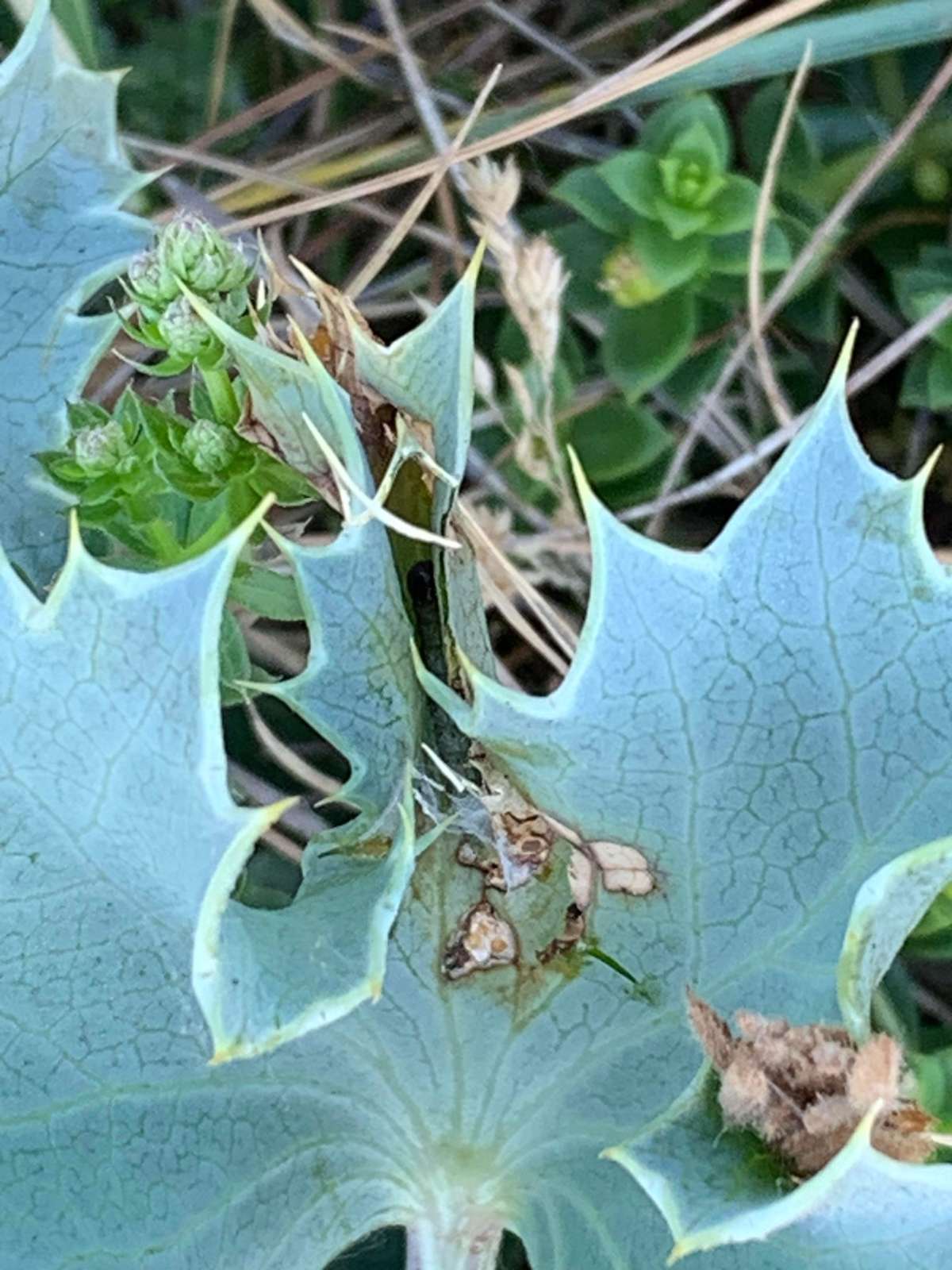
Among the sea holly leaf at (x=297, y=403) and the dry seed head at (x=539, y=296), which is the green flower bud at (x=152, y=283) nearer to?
the sea holly leaf at (x=297, y=403)

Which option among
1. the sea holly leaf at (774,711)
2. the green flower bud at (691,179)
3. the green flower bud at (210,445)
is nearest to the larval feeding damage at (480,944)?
the sea holly leaf at (774,711)

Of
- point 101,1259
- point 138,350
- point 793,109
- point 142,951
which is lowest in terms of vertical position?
point 101,1259

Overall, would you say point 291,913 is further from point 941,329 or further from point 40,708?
point 941,329

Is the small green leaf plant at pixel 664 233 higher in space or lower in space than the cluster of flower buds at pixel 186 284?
higher

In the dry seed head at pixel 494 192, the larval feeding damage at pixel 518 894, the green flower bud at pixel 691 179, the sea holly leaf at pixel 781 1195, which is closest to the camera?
the sea holly leaf at pixel 781 1195

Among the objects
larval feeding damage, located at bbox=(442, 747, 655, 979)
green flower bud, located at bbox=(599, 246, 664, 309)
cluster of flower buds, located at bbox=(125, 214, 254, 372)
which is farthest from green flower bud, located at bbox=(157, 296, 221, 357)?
green flower bud, located at bbox=(599, 246, 664, 309)

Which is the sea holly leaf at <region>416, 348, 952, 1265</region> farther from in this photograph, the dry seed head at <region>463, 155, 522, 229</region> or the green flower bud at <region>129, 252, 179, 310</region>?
the dry seed head at <region>463, 155, 522, 229</region>

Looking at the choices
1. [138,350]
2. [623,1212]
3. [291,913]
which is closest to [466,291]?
[291,913]
